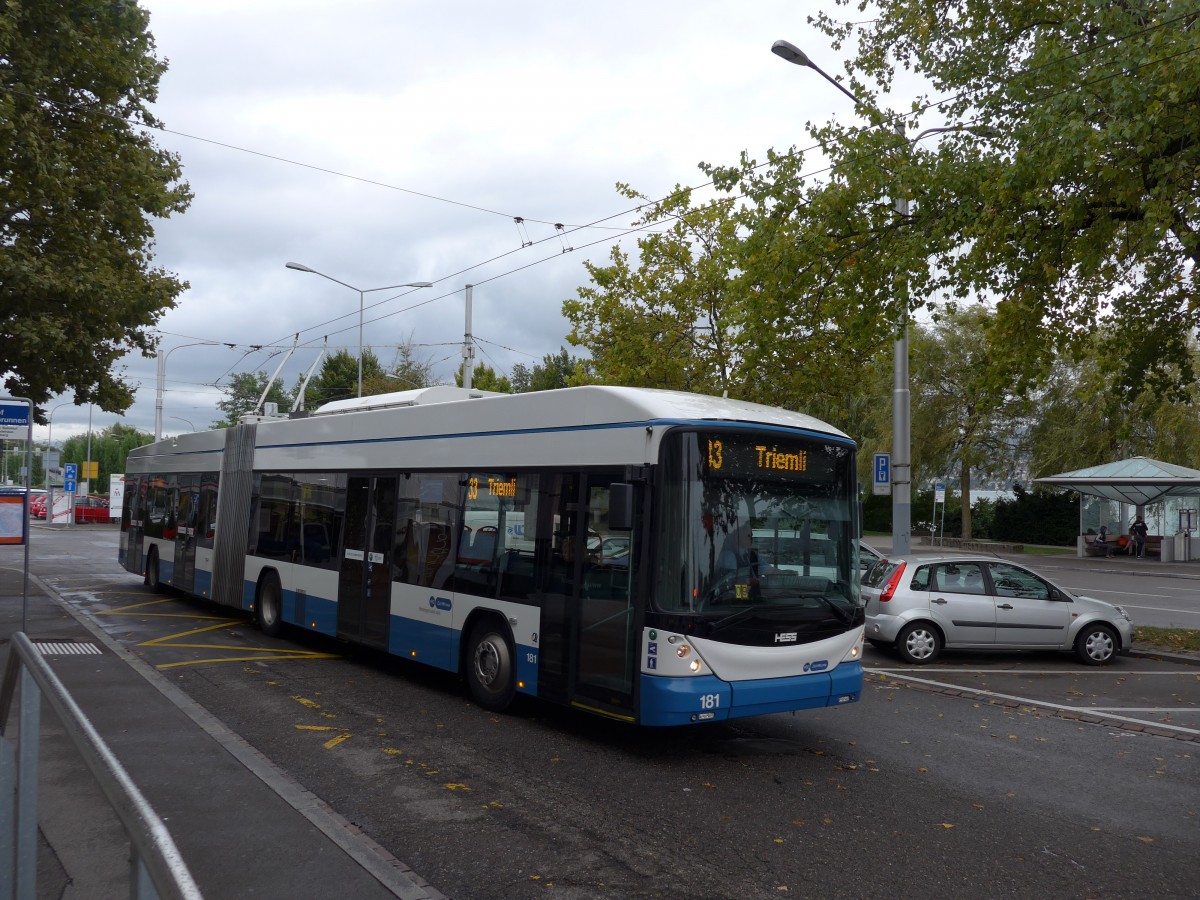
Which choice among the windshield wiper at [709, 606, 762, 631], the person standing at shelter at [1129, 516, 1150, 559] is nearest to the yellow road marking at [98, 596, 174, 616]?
the windshield wiper at [709, 606, 762, 631]

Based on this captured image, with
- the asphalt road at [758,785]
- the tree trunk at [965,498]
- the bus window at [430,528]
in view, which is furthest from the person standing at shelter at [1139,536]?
the bus window at [430,528]

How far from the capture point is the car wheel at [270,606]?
14086 mm

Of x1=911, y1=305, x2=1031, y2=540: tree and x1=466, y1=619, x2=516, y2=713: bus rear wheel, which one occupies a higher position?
x1=911, y1=305, x2=1031, y2=540: tree

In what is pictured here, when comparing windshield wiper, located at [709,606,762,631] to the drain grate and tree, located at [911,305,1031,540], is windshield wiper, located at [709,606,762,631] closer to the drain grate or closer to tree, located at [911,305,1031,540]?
the drain grate

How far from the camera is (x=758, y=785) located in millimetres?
7336

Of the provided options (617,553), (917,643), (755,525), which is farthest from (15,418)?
(917,643)

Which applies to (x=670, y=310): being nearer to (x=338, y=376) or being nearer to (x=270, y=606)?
(x=270, y=606)

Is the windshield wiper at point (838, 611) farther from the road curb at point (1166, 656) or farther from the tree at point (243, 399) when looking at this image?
the tree at point (243, 399)

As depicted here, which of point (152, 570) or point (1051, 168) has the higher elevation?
point (1051, 168)

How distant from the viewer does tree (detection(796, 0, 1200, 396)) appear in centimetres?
1191

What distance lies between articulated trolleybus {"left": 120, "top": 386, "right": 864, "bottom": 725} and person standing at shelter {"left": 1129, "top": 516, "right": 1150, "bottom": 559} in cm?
3638

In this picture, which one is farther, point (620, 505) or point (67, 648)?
point (67, 648)

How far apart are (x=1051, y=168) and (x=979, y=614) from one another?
223 inches

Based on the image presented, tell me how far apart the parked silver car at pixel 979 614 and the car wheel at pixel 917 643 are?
0.04ft
